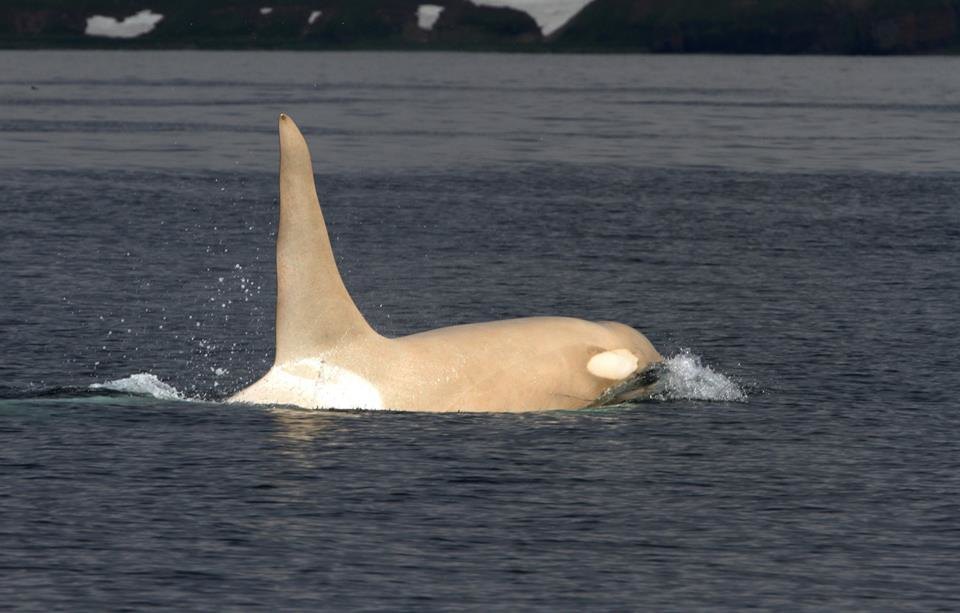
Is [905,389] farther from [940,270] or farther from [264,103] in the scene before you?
[264,103]

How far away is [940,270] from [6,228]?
24145mm

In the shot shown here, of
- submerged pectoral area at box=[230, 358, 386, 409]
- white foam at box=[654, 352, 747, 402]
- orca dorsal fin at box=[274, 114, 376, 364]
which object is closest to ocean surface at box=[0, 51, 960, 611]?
white foam at box=[654, 352, 747, 402]

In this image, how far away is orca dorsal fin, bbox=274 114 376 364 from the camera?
82.8ft

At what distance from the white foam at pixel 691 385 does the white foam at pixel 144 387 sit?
23.1ft

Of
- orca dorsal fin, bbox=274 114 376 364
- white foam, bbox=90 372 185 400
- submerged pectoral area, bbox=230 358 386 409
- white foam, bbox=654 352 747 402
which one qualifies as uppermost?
orca dorsal fin, bbox=274 114 376 364

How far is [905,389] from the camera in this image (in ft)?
98.0

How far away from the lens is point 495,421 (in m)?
26.4

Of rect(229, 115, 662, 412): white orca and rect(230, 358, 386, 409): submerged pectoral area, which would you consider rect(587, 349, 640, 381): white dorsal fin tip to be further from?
rect(230, 358, 386, 409): submerged pectoral area

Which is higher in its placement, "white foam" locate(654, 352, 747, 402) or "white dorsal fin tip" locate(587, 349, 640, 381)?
"white dorsal fin tip" locate(587, 349, 640, 381)

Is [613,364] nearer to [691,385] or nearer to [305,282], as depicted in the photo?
[691,385]

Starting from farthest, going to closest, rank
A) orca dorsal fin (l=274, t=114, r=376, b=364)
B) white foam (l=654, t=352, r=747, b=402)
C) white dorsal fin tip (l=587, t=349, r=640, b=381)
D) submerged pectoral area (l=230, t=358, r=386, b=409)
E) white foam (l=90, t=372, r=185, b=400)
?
1. white foam (l=90, t=372, r=185, b=400)
2. white foam (l=654, t=352, r=747, b=402)
3. white dorsal fin tip (l=587, t=349, r=640, b=381)
4. submerged pectoral area (l=230, t=358, r=386, b=409)
5. orca dorsal fin (l=274, t=114, r=376, b=364)

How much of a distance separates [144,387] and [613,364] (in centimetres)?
728

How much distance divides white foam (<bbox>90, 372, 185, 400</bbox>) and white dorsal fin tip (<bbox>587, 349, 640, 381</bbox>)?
20.5 ft

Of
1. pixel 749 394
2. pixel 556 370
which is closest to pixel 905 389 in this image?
pixel 749 394
